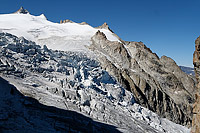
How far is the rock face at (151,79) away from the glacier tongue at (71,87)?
4387 mm

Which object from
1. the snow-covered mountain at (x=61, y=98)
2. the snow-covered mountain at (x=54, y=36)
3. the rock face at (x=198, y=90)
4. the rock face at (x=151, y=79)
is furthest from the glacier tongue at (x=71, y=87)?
the snow-covered mountain at (x=54, y=36)

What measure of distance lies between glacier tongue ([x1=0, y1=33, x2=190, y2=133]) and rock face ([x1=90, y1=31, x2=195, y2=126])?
4.39 metres

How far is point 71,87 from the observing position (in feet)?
50.5

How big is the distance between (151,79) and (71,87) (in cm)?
1624

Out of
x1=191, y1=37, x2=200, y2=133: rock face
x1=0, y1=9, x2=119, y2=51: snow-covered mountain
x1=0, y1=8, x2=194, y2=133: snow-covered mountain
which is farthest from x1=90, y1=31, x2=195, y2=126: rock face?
x1=191, y1=37, x2=200, y2=133: rock face

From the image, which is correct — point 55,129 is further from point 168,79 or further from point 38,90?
point 168,79

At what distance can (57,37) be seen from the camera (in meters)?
38.6

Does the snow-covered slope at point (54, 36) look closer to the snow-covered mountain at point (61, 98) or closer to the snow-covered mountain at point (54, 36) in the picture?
the snow-covered mountain at point (54, 36)

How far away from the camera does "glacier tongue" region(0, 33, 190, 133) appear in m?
12.7

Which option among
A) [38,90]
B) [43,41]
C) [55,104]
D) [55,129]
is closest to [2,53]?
[38,90]

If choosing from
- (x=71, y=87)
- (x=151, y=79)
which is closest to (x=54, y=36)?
(x=151, y=79)

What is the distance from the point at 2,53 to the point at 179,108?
24892 millimetres

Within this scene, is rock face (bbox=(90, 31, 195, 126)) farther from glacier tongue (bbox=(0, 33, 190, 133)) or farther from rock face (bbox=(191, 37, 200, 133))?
rock face (bbox=(191, 37, 200, 133))

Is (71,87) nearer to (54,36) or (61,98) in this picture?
(61,98)
